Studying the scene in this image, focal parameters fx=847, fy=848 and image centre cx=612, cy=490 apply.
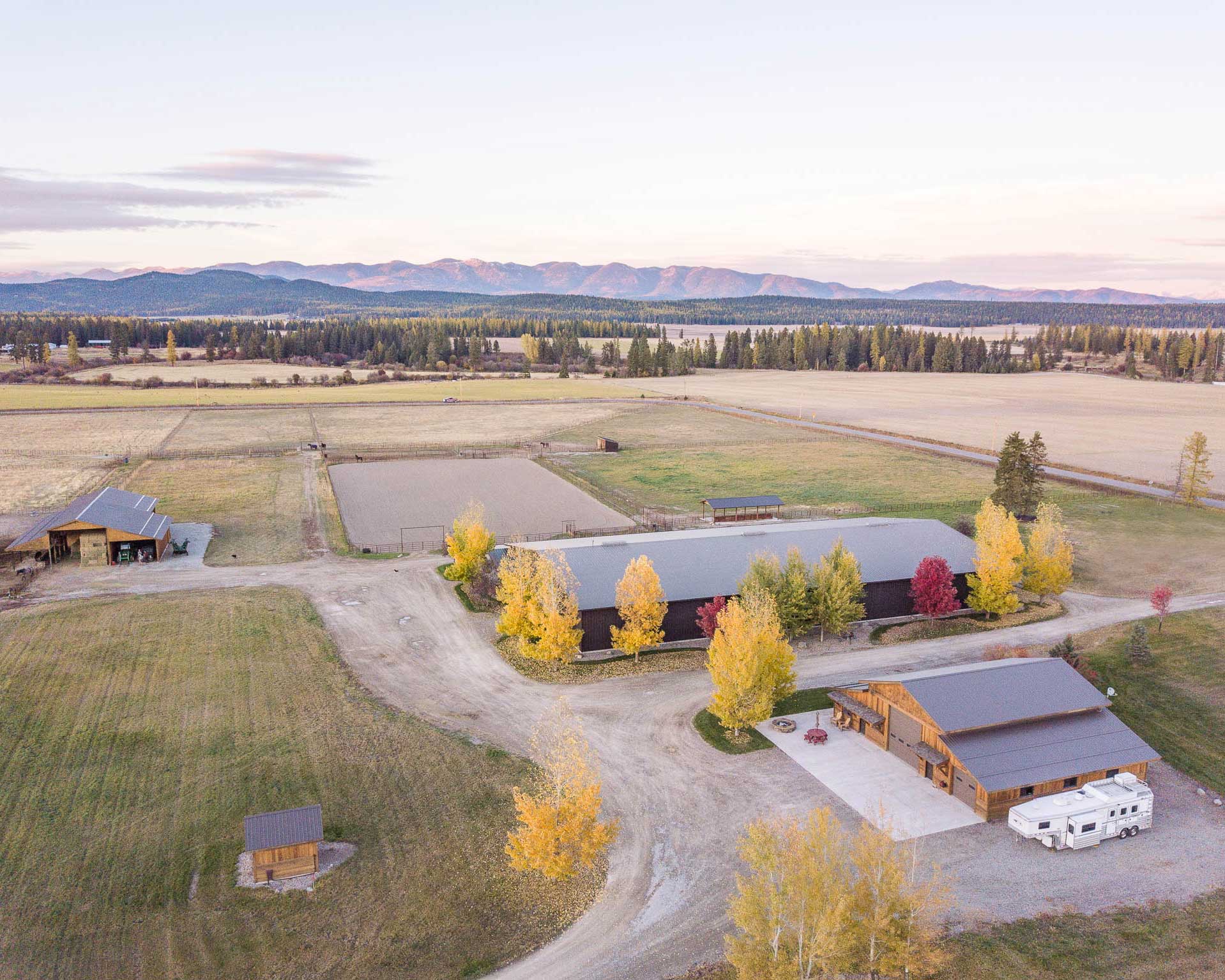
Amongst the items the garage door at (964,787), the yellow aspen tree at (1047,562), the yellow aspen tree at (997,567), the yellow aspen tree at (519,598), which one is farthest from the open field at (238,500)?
the yellow aspen tree at (1047,562)

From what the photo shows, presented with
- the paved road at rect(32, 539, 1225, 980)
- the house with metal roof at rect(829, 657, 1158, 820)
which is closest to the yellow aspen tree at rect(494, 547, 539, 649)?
the paved road at rect(32, 539, 1225, 980)

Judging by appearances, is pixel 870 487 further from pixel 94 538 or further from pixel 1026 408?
→ pixel 1026 408

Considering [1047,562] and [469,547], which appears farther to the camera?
[469,547]

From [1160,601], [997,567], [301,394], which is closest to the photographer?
[1160,601]

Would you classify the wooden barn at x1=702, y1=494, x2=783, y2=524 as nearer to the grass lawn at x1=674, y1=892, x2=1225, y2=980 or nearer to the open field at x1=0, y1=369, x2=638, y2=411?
the grass lawn at x1=674, y1=892, x2=1225, y2=980

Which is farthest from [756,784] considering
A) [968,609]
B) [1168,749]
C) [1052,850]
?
[968,609]

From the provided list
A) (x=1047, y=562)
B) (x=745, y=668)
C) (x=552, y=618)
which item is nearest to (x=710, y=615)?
→ (x=552, y=618)

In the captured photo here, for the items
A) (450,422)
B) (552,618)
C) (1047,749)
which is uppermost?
(450,422)
